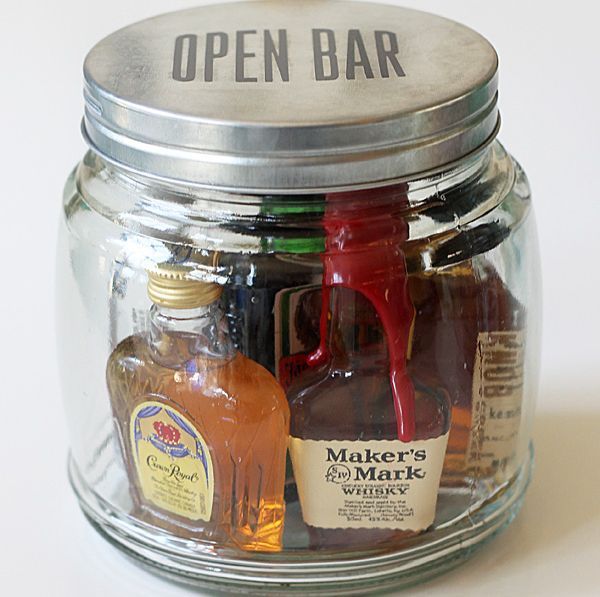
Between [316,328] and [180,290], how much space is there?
9 cm

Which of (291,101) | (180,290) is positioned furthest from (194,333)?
(291,101)

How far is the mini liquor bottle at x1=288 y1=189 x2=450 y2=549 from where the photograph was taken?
70 centimetres

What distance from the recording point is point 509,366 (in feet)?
2.55

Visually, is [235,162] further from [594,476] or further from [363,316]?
[594,476]

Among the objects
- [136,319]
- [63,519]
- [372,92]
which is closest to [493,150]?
[372,92]

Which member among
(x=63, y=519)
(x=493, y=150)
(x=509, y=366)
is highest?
(x=493, y=150)

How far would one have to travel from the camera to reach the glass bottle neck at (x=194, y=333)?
0.72m

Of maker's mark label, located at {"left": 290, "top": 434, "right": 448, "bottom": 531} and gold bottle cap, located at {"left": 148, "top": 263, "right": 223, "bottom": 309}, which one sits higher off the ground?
gold bottle cap, located at {"left": 148, "top": 263, "right": 223, "bottom": 309}

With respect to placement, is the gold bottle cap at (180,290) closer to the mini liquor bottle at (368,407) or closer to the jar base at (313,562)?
the mini liquor bottle at (368,407)

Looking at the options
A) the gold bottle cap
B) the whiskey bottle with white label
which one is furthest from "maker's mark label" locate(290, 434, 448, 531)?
the gold bottle cap

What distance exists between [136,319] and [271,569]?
0.57ft

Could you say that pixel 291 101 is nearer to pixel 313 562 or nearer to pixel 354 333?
pixel 354 333

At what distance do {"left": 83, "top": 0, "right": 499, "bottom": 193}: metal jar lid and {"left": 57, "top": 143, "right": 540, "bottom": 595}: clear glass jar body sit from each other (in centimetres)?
2

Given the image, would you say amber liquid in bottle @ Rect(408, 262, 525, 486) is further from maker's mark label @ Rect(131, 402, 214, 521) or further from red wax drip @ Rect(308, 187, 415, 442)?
maker's mark label @ Rect(131, 402, 214, 521)
